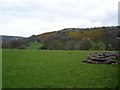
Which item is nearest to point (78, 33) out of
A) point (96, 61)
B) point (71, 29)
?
point (71, 29)

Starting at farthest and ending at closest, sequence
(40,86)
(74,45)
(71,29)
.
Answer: (71,29), (74,45), (40,86)

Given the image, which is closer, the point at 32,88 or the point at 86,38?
the point at 32,88

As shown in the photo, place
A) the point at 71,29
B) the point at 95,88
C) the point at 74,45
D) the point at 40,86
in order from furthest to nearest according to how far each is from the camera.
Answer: the point at 71,29 < the point at 74,45 < the point at 40,86 < the point at 95,88

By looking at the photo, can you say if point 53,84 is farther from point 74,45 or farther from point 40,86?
point 74,45

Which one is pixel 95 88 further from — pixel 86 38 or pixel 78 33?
pixel 78 33

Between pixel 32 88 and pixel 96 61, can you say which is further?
pixel 96 61

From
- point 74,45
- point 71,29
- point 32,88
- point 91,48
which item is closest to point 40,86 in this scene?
point 32,88

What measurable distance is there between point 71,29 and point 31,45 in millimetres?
14151

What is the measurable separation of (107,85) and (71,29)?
5604 centimetres

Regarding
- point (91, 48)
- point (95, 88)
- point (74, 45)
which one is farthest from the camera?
point (74, 45)

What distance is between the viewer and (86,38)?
56000 mm

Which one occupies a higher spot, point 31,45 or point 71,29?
point 71,29

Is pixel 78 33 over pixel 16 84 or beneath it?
over

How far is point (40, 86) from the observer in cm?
1057
